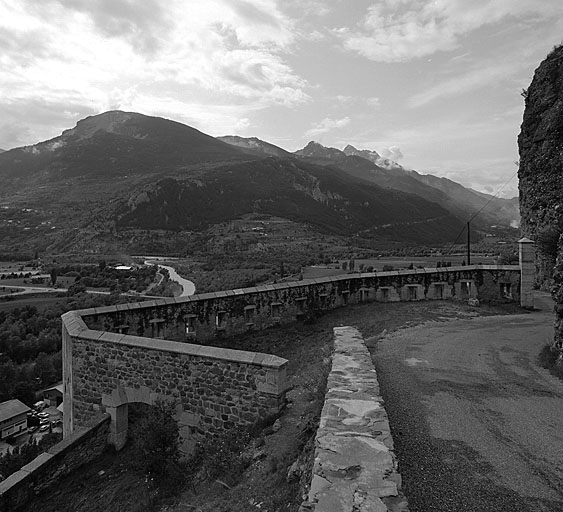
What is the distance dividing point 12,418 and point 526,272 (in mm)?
38725

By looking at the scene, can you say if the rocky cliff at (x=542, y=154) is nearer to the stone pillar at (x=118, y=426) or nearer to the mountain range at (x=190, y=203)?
the stone pillar at (x=118, y=426)

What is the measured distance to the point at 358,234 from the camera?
11675 centimetres

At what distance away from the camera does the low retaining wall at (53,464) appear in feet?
26.1

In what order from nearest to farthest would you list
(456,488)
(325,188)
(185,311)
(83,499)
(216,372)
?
(456,488)
(216,372)
(83,499)
(185,311)
(325,188)

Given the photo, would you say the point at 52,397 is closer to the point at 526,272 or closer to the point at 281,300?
the point at 281,300

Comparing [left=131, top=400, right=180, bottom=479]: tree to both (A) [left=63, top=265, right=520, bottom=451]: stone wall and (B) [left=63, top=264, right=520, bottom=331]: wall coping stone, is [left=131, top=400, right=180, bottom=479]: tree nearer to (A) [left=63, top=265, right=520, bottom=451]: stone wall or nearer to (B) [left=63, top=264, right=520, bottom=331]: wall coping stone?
(A) [left=63, top=265, right=520, bottom=451]: stone wall

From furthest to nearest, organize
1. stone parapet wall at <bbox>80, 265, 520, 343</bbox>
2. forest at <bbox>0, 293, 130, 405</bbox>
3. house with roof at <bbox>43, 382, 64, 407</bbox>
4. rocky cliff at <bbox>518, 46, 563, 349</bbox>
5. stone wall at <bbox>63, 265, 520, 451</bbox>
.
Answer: forest at <bbox>0, 293, 130, 405</bbox>
house with roof at <bbox>43, 382, 64, 407</bbox>
rocky cliff at <bbox>518, 46, 563, 349</bbox>
stone parapet wall at <bbox>80, 265, 520, 343</bbox>
stone wall at <bbox>63, 265, 520, 451</bbox>

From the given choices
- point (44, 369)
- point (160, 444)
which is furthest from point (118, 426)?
point (44, 369)

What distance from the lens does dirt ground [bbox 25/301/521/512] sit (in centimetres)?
486

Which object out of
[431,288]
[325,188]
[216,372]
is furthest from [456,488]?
[325,188]

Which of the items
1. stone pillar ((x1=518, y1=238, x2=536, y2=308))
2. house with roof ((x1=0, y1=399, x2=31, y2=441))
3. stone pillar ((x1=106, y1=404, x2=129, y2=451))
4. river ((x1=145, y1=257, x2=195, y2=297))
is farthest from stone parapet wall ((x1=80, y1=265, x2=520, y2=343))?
river ((x1=145, y1=257, x2=195, y2=297))

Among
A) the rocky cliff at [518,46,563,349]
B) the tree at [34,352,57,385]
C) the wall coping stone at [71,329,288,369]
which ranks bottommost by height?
the tree at [34,352,57,385]

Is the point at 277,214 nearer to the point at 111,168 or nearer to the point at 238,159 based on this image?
the point at 238,159

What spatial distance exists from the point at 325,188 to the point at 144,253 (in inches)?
3158
